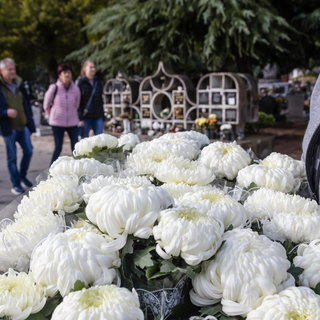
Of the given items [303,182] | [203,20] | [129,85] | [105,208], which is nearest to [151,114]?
[129,85]

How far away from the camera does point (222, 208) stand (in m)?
1.11

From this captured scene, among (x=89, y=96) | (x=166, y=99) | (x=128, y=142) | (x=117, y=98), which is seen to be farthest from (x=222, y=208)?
(x=117, y=98)

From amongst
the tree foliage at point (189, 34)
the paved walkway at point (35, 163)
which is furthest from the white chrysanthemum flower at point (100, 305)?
the tree foliage at point (189, 34)

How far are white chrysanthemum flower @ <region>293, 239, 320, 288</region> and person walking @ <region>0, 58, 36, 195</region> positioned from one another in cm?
497

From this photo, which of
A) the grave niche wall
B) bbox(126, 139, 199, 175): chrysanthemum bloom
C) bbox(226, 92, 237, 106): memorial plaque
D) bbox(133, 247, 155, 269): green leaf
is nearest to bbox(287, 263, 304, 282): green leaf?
bbox(133, 247, 155, 269): green leaf

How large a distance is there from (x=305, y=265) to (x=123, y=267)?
15.1 inches

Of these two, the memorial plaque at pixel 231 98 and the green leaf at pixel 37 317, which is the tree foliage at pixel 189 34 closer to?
the memorial plaque at pixel 231 98

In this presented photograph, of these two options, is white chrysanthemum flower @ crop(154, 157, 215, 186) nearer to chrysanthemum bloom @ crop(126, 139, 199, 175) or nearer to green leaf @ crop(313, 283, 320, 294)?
chrysanthemum bloom @ crop(126, 139, 199, 175)

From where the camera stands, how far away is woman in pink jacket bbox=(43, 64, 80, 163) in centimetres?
641

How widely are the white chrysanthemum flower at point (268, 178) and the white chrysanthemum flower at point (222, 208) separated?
1.27 feet

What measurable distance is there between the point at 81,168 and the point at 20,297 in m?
0.79

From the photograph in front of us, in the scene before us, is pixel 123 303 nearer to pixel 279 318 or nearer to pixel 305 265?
pixel 279 318

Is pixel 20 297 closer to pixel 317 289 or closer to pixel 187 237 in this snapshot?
pixel 187 237

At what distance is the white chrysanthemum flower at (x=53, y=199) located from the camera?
4.28 ft
